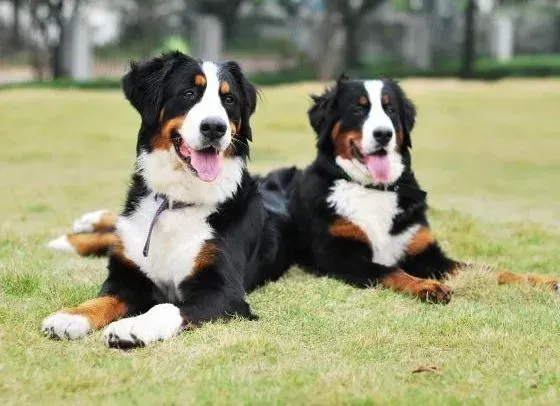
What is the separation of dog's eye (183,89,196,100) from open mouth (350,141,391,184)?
1904 millimetres

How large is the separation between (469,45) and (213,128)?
1238 inches

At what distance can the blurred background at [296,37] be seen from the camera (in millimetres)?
34188

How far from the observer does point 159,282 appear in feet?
19.0

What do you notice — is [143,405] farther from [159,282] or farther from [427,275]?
[427,275]

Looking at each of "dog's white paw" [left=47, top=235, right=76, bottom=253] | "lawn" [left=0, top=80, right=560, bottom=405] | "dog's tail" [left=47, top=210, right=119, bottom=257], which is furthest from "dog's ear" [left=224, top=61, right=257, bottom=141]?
"dog's white paw" [left=47, top=235, right=76, bottom=253]

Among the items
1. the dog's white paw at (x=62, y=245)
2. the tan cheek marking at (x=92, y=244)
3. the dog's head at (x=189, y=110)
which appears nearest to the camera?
the dog's head at (x=189, y=110)

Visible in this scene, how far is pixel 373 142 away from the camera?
7.12 m

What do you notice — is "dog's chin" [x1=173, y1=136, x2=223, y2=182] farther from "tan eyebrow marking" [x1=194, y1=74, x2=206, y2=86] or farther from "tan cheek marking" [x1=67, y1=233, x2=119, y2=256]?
"tan cheek marking" [x1=67, y1=233, x2=119, y2=256]

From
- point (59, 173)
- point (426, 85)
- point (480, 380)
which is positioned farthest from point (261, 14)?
point (480, 380)

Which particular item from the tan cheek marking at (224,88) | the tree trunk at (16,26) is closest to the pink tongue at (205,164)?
the tan cheek marking at (224,88)

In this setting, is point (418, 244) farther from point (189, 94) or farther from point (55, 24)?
point (55, 24)

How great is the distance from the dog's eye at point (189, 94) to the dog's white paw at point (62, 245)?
2.81 meters

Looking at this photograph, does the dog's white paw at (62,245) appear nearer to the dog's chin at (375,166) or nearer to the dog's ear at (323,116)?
the dog's ear at (323,116)

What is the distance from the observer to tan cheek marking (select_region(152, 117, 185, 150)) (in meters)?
5.67
